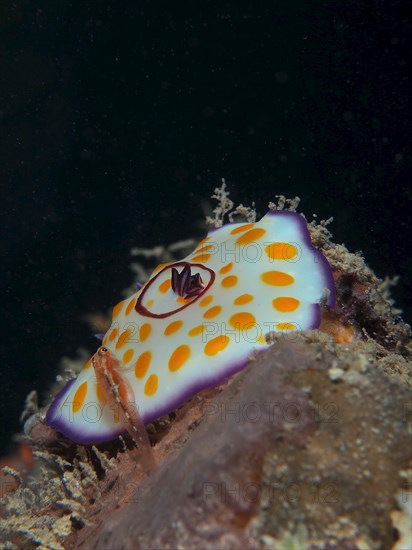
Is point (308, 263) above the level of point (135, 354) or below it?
below

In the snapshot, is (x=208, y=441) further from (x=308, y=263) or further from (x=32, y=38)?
(x=32, y=38)

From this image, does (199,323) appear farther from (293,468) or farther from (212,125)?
(212,125)

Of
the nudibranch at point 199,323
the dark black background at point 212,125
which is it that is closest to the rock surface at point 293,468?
the nudibranch at point 199,323

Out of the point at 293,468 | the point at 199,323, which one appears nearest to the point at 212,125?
the point at 199,323

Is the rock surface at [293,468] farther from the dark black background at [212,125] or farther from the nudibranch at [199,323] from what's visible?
the dark black background at [212,125]

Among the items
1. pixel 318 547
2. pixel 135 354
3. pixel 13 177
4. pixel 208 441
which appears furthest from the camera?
pixel 13 177

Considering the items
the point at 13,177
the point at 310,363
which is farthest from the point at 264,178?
the point at 310,363

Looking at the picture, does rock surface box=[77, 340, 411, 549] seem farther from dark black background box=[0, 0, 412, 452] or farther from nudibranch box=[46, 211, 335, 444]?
dark black background box=[0, 0, 412, 452]
